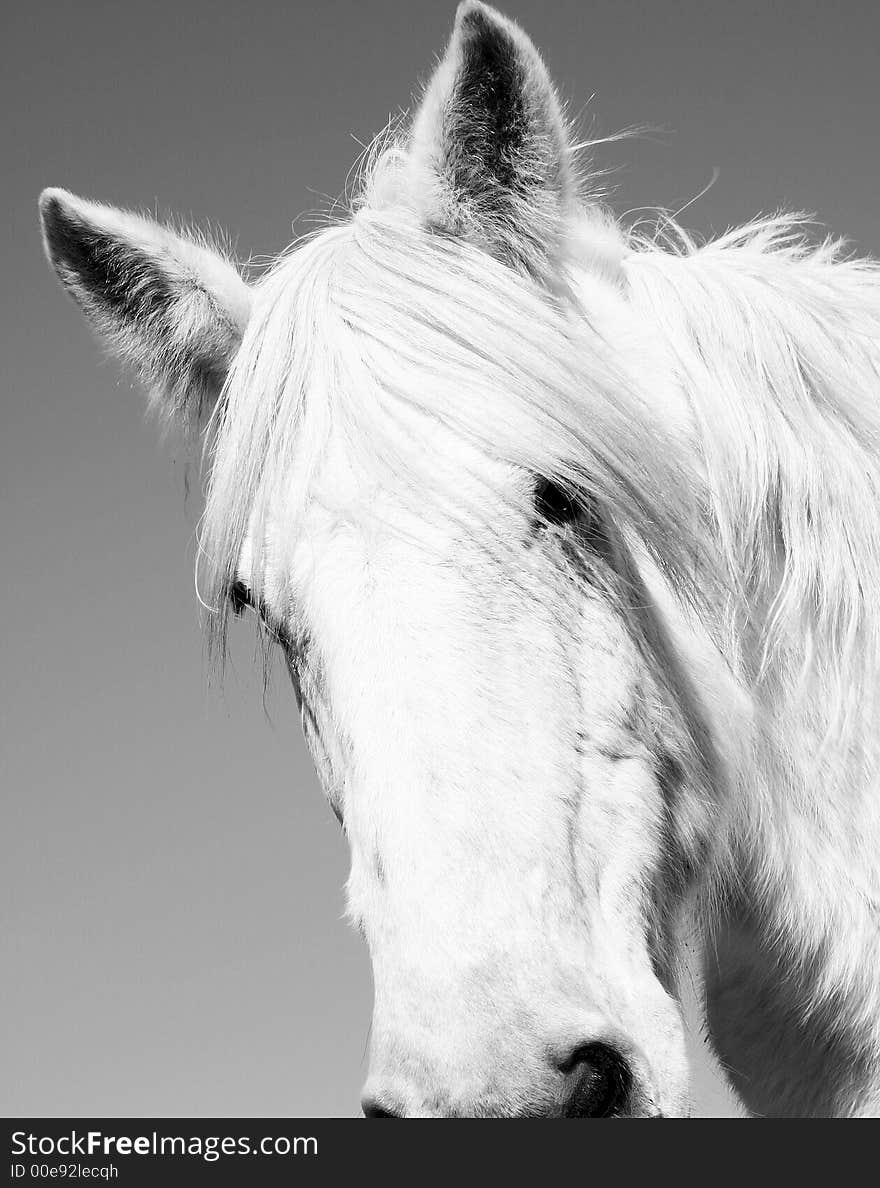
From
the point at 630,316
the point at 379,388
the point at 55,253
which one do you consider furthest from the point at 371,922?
the point at 55,253

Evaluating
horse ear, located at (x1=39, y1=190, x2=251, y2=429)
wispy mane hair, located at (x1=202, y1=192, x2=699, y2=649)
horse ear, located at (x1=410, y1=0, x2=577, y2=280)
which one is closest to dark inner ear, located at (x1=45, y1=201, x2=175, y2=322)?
horse ear, located at (x1=39, y1=190, x2=251, y2=429)

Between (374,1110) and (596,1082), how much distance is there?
1.24ft

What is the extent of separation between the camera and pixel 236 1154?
106 inches

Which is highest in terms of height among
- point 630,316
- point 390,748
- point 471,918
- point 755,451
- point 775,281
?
point 775,281

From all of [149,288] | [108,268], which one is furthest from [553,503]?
[108,268]

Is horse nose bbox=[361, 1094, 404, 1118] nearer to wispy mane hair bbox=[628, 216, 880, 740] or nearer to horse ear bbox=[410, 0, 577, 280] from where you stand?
wispy mane hair bbox=[628, 216, 880, 740]

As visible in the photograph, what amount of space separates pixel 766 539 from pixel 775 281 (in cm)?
79

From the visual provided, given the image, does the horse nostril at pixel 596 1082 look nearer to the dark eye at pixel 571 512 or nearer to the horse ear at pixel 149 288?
the dark eye at pixel 571 512

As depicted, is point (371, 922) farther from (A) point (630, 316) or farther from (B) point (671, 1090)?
(A) point (630, 316)

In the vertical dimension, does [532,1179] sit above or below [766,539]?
below

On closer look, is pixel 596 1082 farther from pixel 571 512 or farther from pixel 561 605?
pixel 571 512

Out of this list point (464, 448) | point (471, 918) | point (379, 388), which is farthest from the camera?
point (379, 388)

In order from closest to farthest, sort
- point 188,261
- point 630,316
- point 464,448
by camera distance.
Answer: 1. point 464,448
2. point 630,316
3. point 188,261

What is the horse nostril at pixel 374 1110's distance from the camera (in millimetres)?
1829
